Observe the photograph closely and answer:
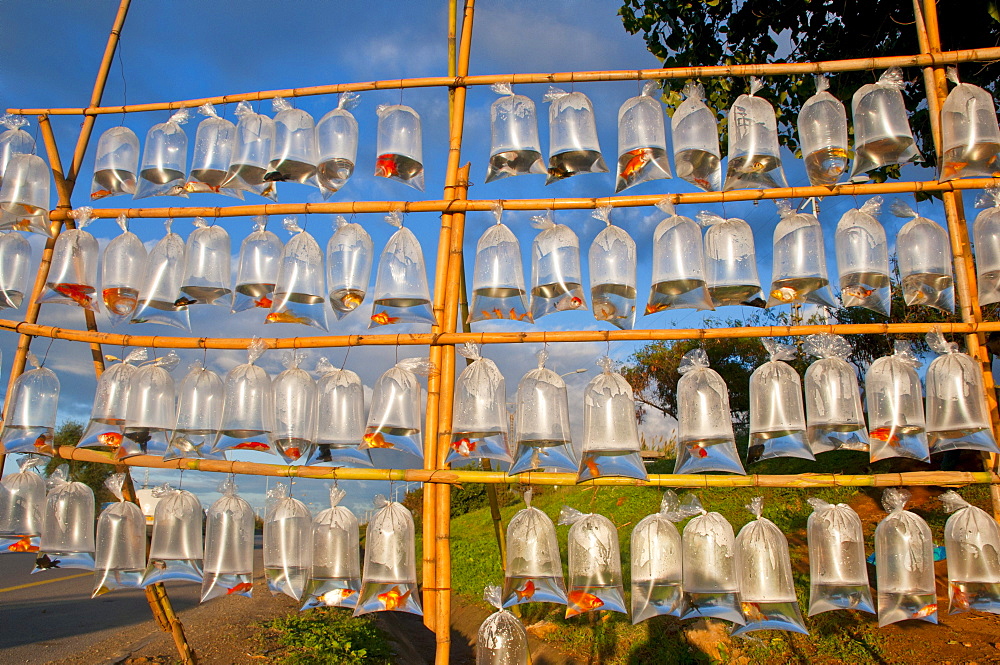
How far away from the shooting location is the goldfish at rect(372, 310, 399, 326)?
2719mm

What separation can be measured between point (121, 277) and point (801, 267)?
2.89 meters

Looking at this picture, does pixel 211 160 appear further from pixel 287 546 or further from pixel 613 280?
pixel 613 280

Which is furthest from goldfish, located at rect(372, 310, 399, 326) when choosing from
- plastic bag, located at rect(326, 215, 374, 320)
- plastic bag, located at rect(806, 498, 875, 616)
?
plastic bag, located at rect(806, 498, 875, 616)

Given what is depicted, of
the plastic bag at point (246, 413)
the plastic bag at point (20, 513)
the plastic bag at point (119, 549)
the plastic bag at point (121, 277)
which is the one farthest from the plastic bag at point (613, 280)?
the plastic bag at point (20, 513)

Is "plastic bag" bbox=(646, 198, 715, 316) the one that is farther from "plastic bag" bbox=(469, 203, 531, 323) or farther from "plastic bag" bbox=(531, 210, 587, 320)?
"plastic bag" bbox=(469, 203, 531, 323)

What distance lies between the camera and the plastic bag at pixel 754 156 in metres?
2.74

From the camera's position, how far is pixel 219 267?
2988 millimetres

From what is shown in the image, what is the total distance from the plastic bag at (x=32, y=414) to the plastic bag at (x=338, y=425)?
1266 mm

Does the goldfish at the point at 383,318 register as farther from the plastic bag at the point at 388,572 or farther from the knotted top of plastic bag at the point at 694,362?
the knotted top of plastic bag at the point at 694,362

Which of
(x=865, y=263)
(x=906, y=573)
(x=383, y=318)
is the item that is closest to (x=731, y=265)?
(x=865, y=263)

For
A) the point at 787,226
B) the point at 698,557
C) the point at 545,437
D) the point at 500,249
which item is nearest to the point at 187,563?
the point at 545,437

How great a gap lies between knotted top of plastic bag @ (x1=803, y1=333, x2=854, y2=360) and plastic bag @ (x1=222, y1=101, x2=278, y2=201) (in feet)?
7.90

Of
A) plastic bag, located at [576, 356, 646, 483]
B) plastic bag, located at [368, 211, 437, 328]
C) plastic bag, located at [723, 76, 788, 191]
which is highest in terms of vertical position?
plastic bag, located at [723, 76, 788, 191]

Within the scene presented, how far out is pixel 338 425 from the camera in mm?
2695
